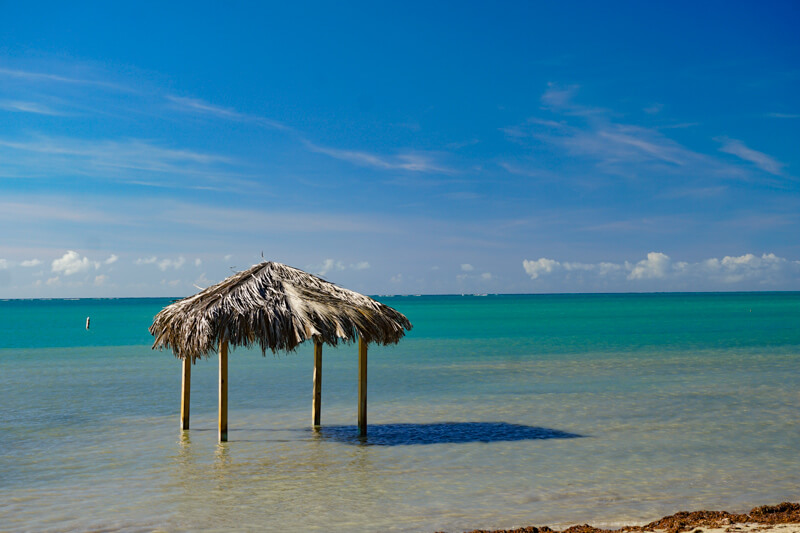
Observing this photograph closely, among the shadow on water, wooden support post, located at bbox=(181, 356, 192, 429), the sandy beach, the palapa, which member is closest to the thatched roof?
the palapa

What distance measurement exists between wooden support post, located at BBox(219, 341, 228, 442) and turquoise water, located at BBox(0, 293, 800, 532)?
27 centimetres

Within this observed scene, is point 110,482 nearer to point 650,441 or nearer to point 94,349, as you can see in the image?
point 650,441

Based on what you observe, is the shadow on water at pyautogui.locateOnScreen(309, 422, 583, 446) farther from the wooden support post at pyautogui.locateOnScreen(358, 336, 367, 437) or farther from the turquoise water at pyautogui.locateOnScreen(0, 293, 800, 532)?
the wooden support post at pyautogui.locateOnScreen(358, 336, 367, 437)

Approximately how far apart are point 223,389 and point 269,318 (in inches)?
52.9

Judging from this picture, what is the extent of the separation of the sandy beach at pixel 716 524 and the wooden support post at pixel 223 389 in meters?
5.08

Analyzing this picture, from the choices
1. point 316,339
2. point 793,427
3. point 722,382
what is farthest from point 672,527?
point 722,382

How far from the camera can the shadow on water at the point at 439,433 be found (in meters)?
11.5

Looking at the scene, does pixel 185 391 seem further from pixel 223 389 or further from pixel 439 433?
pixel 439 433

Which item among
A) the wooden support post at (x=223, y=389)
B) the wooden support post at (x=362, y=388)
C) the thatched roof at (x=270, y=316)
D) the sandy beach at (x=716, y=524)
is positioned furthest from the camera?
the wooden support post at (x=362, y=388)

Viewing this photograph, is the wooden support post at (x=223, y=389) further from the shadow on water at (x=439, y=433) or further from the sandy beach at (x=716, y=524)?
the sandy beach at (x=716, y=524)

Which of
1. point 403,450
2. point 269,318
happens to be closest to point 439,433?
point 403,450

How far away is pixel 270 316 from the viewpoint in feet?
35.1

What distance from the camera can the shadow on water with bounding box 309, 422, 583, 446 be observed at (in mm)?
11516

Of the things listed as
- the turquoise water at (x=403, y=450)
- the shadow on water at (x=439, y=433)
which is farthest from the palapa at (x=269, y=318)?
the turquoise water at (x=403, y=450)
